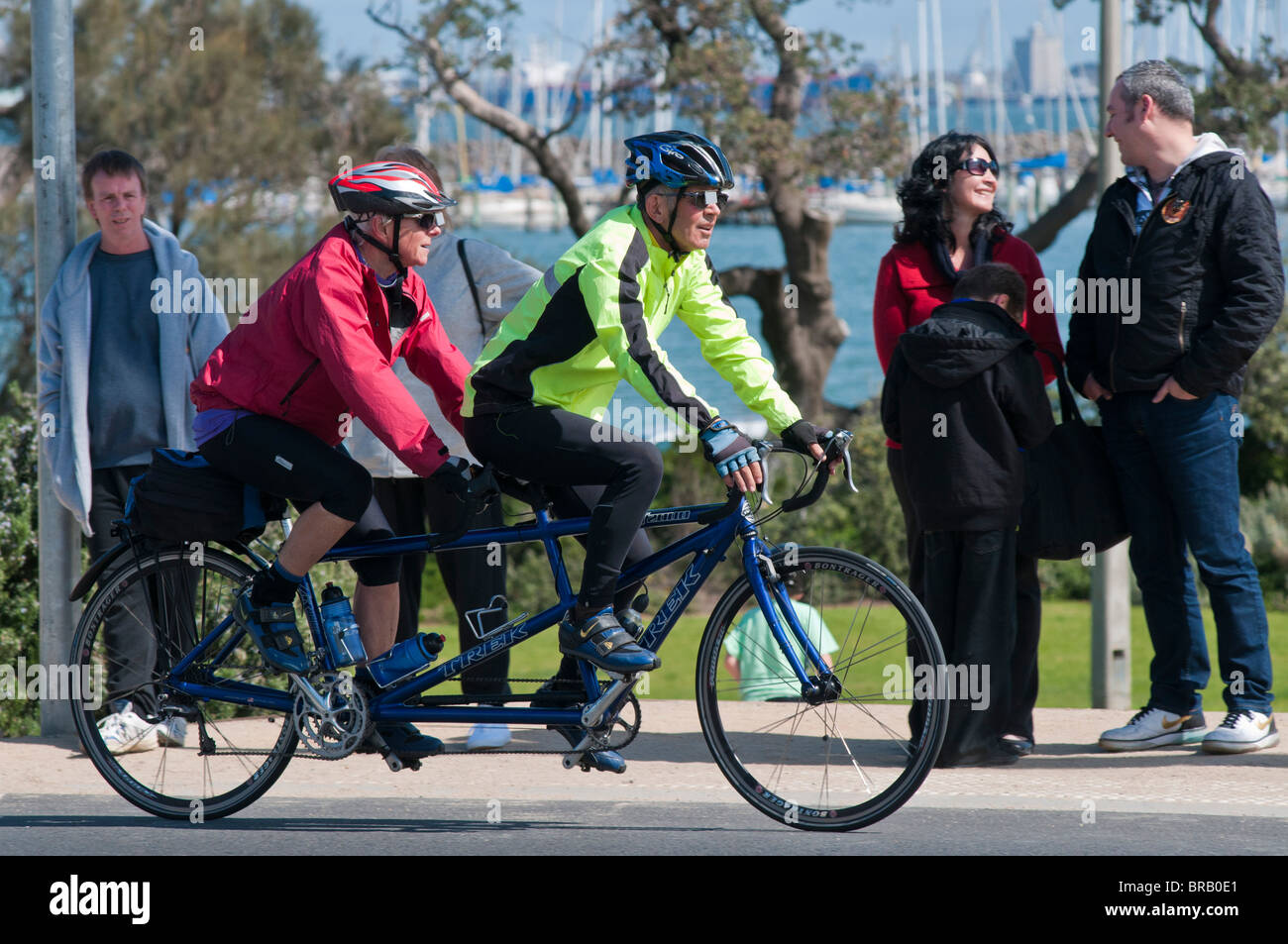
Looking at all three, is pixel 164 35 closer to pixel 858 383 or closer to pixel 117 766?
pixel 117 766

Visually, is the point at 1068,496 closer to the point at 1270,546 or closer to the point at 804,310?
the point at 1270,546

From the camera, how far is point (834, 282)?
3140 inches

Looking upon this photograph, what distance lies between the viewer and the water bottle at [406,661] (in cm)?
500

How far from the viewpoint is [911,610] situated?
4594 mm

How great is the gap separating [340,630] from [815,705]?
1.44 m

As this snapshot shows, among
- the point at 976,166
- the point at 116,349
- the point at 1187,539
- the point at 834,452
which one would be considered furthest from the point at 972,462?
the point at 116,349

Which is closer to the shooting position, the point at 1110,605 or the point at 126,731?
the point at 126,731

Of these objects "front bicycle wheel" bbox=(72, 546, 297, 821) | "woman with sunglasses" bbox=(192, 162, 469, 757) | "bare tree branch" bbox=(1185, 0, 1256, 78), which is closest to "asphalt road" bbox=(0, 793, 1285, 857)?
"front bicycle wheel" bbox=(72, 546, 297, 821)

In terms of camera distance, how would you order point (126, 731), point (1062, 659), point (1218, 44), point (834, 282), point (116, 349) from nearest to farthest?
point (126, 731) → point (116, 349) → point (1062, 659) → point (1218, 44) → point (834, 282)

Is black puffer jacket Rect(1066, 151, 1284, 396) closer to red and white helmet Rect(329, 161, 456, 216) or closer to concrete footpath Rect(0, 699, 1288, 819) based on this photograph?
concrete footpath Rect(0, 699, 1288, 819)

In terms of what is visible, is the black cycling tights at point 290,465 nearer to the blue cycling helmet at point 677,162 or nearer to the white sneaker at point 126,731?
the white sneaker at point 126,731

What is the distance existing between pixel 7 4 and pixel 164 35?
204 centimetres

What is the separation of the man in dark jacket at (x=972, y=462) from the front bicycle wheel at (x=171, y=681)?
228cm

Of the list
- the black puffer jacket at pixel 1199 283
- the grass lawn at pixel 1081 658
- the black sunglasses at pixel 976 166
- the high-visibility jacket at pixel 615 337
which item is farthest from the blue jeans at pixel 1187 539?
the grass lawn at pixel 1081 658
